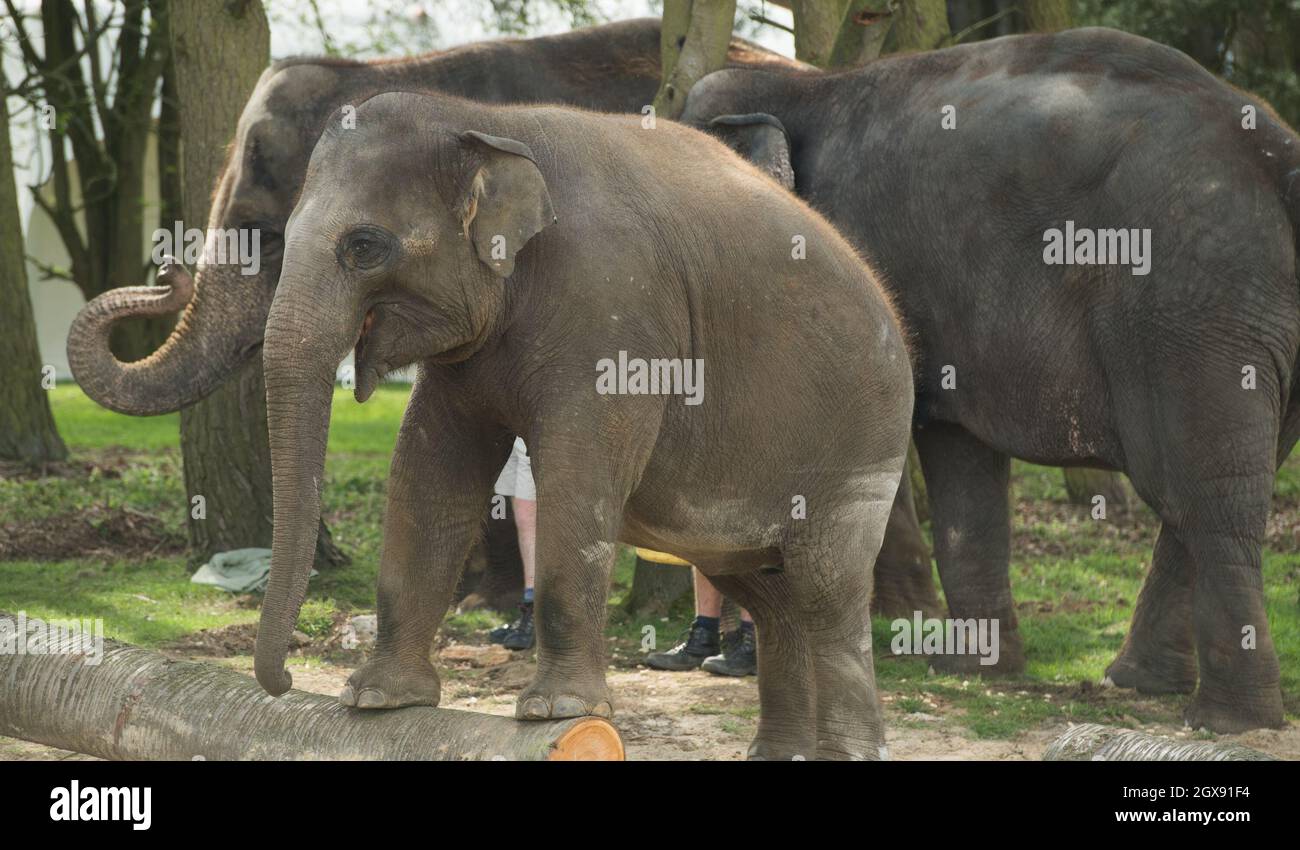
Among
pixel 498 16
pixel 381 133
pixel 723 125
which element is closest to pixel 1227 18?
pixel 498 16

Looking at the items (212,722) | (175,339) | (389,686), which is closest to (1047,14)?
(175,339)

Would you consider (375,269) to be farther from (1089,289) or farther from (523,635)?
(523,635)

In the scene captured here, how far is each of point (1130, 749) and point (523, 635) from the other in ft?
13.7

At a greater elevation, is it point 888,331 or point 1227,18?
point 1227,18

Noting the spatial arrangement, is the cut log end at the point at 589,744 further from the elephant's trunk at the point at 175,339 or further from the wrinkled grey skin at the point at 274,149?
the elephant's trunk at the point at 175,339

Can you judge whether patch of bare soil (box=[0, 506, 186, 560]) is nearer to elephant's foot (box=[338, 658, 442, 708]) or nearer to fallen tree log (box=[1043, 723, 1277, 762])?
elephant's foot (box=[338, 658, 442, 708])

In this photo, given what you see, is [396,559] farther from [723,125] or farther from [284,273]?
[723,125]

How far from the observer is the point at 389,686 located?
5.15 meters

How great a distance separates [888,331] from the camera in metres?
5.79

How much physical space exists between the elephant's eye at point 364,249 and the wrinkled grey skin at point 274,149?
0.85 metres

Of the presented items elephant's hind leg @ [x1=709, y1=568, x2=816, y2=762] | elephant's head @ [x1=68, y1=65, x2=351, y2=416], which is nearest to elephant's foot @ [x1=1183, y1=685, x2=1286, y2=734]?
elephant's hind leg @ [x1=709, y1=568, x2=816, y2=762]

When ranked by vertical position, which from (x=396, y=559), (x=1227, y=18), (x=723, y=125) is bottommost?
(x=396, y=559)
